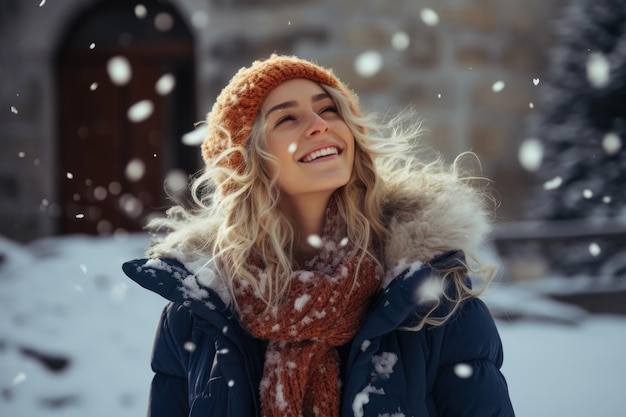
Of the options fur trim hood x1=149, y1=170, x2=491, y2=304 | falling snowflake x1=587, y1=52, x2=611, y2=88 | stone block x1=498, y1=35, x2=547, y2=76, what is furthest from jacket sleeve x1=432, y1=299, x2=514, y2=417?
stone block x1=498, y1=35, x2=547, y2=76

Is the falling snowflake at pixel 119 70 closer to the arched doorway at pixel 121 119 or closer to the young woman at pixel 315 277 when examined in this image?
the arched doorway at pixel 121 119

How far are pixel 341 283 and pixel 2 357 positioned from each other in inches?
117

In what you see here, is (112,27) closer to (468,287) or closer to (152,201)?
(152,201)

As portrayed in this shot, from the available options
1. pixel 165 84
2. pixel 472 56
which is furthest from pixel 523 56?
pixel 165 84

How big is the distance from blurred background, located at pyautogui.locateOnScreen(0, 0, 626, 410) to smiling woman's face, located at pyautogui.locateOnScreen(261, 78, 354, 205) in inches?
112

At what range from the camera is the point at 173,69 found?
22.1ft

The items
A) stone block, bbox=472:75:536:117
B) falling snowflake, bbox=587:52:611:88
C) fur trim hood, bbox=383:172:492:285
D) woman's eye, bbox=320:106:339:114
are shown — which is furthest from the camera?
stone block, bbox=472:75:536:117

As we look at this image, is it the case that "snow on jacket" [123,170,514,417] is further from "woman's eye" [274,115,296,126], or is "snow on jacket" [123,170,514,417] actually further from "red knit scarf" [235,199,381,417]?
"woman's eye" [274,115,296,126]

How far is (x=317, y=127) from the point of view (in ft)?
6.40

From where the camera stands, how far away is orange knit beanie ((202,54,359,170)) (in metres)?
2.08

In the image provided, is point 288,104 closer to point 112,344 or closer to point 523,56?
point 112,344

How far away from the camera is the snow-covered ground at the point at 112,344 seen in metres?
A: 3.62

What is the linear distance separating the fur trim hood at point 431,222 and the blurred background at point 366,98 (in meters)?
2.60

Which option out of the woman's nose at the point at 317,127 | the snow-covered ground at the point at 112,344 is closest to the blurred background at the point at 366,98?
the snow-covered ground at the point at 112,344
